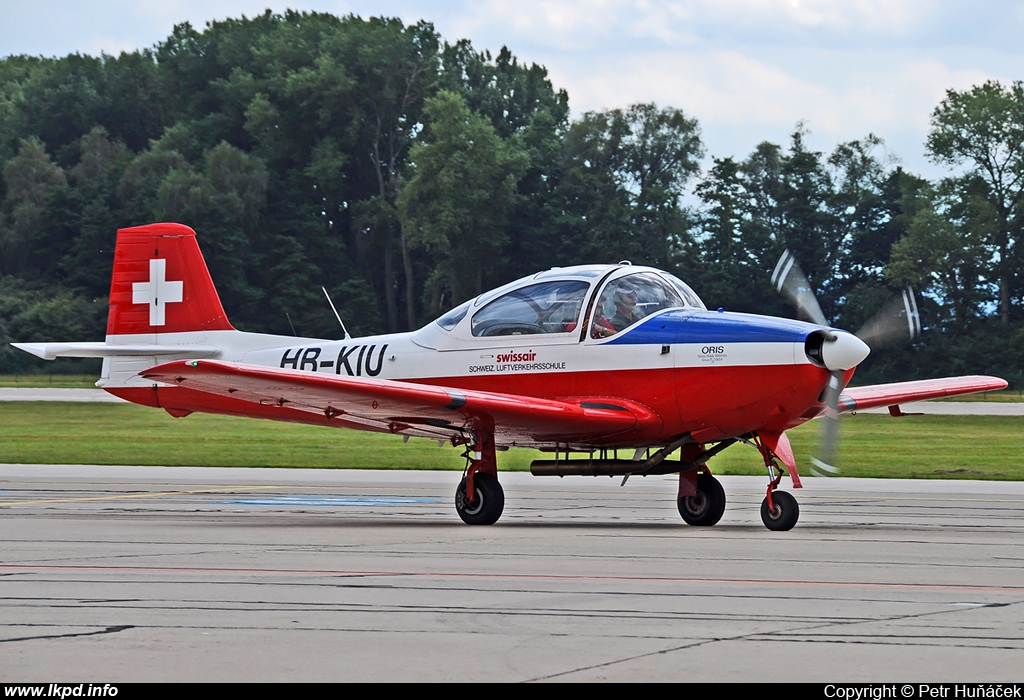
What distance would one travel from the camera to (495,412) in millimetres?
12102

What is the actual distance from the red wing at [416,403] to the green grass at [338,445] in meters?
10.2

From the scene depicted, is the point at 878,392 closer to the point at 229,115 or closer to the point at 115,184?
the point at 115,184

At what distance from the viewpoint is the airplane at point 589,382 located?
38.8ft

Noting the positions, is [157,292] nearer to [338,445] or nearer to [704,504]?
[704,504]

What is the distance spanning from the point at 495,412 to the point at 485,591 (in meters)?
4.29

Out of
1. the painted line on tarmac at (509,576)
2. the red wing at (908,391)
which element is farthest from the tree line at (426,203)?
the painted line on tarmac at (509,576)

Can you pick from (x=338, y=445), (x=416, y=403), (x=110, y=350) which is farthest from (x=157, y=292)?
(x=338, y=445)

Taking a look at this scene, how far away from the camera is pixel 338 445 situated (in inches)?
1180

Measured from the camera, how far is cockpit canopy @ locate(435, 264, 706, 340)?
12812mm

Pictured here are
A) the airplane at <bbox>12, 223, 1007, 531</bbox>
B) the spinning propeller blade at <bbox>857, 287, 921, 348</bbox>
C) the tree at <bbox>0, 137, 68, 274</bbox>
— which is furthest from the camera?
the tree at <bbox>0, 137, 68, 274</bbox>

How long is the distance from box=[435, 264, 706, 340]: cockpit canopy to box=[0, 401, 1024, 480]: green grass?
9.89m

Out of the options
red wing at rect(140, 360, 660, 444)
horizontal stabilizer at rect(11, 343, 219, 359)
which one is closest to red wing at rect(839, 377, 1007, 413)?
red wing at rect(140, 360, 660, 444)

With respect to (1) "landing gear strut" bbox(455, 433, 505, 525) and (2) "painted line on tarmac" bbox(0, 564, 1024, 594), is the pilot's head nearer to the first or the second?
(1) "landing gear strut" bbox(455, 433, 505, 525)

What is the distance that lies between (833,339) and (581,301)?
102 inches
